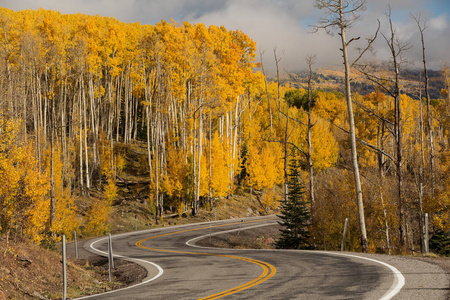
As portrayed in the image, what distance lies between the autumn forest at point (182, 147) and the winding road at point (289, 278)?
21.4 feet

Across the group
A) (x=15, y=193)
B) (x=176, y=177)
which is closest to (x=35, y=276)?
(x=15, y=193)

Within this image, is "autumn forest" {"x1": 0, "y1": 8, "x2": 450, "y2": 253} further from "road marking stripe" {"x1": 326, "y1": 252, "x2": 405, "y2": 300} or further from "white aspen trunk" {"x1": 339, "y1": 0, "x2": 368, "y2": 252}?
"road marking stripe" {"x1": 326, "y1": 252, "x2": 405, "y2": 300}

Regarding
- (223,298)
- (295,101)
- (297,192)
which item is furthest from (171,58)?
(295,101)

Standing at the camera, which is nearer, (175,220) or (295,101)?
(175,220)

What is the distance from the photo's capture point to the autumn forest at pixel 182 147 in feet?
67.8

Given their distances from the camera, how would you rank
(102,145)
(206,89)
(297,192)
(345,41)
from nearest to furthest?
1. (345,41)
2. (297,192)
3. (206,89)
4. (102,145)

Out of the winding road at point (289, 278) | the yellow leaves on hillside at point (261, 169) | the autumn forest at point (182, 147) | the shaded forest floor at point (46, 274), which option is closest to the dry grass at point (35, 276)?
the shaded forest floor at point (46, 274)

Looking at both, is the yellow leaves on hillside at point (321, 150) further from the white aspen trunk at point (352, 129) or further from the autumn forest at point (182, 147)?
the white aspen trunk at point (352, 129)

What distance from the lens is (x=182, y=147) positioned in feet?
129

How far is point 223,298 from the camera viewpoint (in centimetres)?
769

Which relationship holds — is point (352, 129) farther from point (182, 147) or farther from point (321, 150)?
point (321, 150)

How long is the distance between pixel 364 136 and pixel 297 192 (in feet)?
83.1

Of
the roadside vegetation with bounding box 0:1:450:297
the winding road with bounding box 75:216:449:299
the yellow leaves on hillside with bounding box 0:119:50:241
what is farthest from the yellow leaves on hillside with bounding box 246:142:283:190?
the yellow leaves on hillside with bounding box 0:119:50:241

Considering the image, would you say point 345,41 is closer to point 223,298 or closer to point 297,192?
point 297,192
